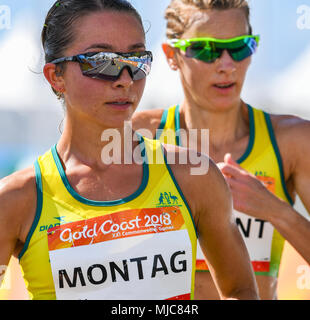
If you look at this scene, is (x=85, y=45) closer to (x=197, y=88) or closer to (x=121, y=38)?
(x=121, y=38)

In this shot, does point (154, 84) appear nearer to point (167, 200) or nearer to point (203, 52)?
point (203, 52)

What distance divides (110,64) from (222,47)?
141 cm

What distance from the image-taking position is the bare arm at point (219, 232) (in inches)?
90.7

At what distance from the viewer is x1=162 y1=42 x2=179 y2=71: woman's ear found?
3805 millimetres

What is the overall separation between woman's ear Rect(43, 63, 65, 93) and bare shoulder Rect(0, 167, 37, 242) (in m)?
0.42

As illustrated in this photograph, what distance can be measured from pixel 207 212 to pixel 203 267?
3.58ft

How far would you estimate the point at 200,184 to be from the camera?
230 cm

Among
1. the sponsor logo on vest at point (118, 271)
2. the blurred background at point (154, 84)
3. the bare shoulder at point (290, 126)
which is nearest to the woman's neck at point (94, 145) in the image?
the sponsor logo on vest at point (118, 271)
